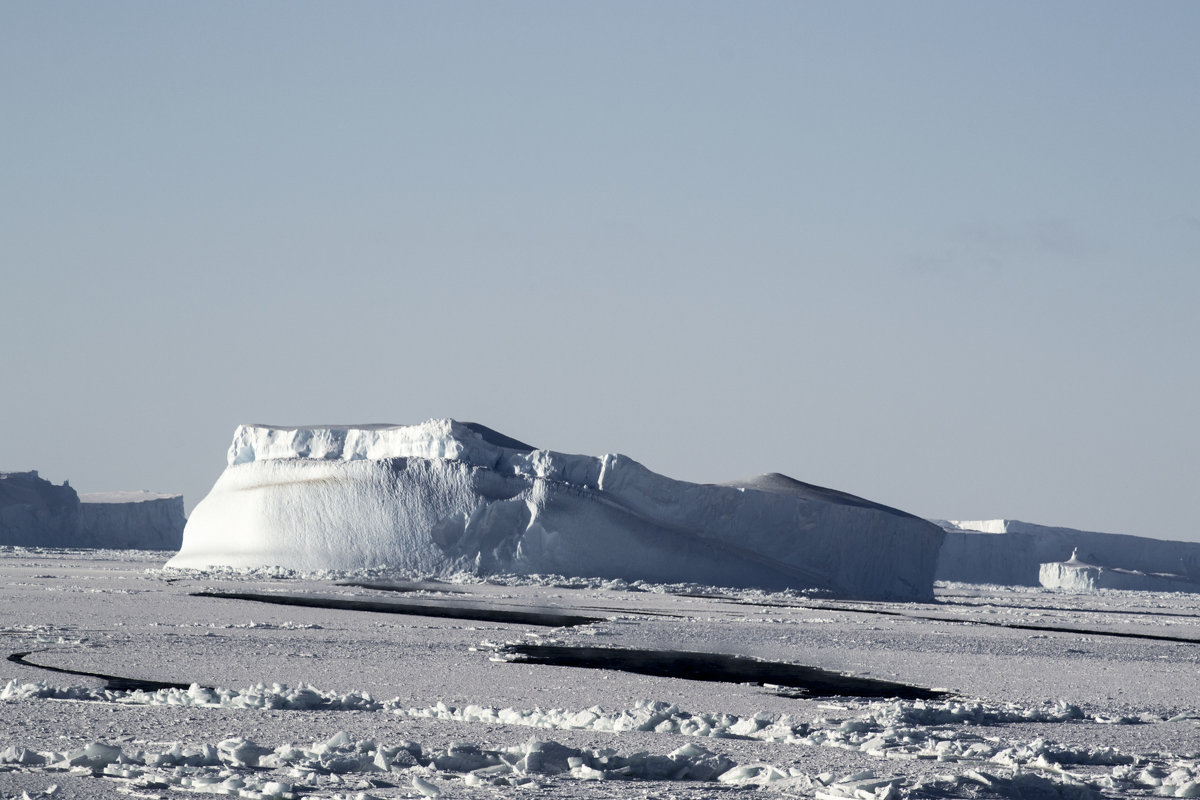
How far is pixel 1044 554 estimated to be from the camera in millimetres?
44219

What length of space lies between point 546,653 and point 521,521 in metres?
12.5

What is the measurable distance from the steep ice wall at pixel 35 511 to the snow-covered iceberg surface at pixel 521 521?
19.4m

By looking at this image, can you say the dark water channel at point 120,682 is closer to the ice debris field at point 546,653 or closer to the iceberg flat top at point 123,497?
the ice debris field at point 546,653

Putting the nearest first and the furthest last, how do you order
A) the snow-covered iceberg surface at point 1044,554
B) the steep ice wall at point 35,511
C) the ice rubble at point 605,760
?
the ice rubble at point 605,760, the steep ice wall at point 35,511, the snow-covered iceberg surface at point 1044,554

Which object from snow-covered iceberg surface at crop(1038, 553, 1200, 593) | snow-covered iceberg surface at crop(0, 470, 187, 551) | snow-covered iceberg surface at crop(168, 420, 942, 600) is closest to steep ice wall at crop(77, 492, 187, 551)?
snow-covered iceberg surface at crop(0, 470, 187, 551)

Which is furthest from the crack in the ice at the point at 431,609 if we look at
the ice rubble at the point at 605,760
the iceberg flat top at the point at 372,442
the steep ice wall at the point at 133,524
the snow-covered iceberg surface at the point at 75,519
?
the steep ice wall at the point at 133,524

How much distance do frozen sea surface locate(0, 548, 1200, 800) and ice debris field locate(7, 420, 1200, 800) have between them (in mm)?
24

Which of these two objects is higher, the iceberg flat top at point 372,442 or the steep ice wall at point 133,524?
the iceberg flat top at point 372,442

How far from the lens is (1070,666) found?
961 cm

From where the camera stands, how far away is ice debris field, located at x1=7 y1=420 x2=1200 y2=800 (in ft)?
14.6

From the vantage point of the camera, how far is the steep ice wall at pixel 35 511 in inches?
1628

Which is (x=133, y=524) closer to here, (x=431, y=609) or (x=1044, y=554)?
(x=1044, y=554)

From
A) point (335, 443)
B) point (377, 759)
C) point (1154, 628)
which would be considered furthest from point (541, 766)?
point (335, 443)

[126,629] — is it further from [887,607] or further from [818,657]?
[887,607]
